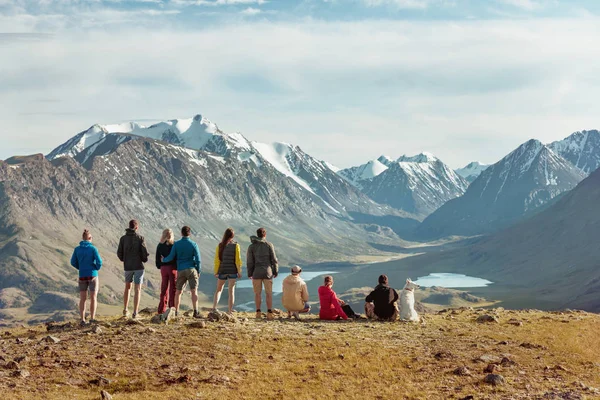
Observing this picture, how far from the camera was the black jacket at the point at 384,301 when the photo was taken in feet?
110

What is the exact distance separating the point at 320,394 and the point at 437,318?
18.8 metres

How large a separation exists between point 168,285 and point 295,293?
6.44 meters

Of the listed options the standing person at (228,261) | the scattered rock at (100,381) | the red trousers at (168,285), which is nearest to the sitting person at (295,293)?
the standing person at (228,261)

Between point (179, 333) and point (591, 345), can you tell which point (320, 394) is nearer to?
point (179, 333)

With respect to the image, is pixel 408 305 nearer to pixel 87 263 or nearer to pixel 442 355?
pixel 442 355

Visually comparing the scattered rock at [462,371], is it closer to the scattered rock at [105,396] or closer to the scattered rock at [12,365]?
the scattered rock at [105,396]

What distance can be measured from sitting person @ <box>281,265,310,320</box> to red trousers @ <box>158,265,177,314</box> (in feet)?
18.0

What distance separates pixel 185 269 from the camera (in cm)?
2977

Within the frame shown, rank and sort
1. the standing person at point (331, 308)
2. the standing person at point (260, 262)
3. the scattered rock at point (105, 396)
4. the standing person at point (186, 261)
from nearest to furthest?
the scattered rock at point (105, 396), the standing person at point (186, 261), the standing person at point (260, 262), the standing person at point (331, 308)

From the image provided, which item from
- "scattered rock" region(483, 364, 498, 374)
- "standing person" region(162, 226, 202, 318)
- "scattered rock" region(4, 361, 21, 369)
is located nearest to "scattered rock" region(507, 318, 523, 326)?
"scattered rock" region(483, 364, 498, 374)

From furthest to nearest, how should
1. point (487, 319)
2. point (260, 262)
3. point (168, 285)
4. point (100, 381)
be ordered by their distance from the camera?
point (487, 319) → point (260, 262) → point (168, 285) → point (100, 381)

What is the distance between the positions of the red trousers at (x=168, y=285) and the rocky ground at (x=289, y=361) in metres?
1.20

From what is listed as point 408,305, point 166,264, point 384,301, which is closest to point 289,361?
point 166,264

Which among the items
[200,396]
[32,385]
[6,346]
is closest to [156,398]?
[200,396]
